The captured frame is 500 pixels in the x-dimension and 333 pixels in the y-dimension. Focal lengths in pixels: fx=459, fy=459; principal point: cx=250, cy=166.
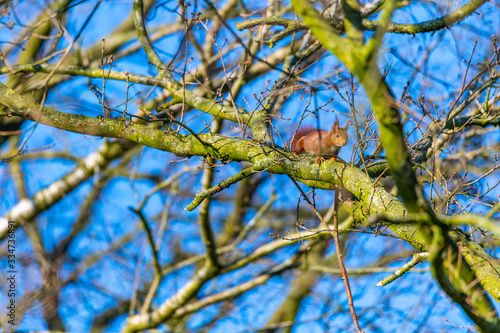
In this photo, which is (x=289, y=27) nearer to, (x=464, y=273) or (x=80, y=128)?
(x=80, y=128)

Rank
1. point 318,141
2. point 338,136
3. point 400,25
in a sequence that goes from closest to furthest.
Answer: point 400,25
point 318,141
point 338,136

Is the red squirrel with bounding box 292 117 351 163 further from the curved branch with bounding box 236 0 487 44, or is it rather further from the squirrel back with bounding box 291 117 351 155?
the curved branch with bounding box 236 0 487 44

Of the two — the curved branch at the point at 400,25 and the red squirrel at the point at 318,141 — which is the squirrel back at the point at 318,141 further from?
the curved branch at the point at 400,25

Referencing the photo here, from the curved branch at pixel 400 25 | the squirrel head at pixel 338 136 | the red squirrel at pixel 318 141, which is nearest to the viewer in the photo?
the curved branch at pixel 400 25

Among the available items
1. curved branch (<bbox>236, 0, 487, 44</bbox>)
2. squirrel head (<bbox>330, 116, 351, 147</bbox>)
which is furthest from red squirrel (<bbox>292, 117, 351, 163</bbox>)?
curved branch (<bbox>236, 0, 487, 44</bbox>)

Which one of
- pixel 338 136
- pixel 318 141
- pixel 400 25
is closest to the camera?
pixel 400 25

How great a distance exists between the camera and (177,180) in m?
6.99

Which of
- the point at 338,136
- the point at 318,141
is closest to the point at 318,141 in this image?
the point at 318,141

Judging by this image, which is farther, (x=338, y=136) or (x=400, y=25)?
(x=338, y=136)

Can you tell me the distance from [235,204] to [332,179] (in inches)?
255

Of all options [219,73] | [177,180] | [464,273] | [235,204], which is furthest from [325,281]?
[464,273]

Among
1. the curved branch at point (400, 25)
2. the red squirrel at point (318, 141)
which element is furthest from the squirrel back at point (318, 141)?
the curved branch at point (400, 25)

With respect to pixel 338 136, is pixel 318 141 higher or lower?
→ lower

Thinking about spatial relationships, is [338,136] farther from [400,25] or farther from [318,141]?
[400,25]
